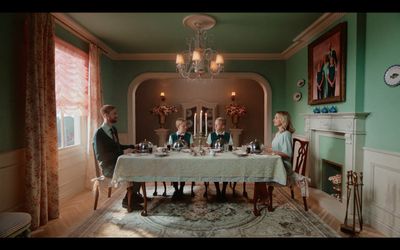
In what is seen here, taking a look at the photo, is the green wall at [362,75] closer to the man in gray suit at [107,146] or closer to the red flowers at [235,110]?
the man in gray suit at [107,146]

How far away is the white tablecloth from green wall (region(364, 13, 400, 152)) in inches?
41.2

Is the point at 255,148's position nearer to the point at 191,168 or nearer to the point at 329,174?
the point at 191,168

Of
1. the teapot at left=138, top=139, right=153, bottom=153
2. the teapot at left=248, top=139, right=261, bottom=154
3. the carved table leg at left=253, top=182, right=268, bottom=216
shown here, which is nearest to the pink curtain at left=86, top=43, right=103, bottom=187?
the teapot at left=138, top=139, right=153, bottom=153

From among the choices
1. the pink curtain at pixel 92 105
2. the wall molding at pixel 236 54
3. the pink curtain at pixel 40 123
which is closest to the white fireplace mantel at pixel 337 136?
the wall molding at pixel 236 54

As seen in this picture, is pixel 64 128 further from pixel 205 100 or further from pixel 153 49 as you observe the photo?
pixel 205 100

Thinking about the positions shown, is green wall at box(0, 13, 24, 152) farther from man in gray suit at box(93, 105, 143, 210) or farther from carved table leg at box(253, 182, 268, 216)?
carved table leg at box(253, 182, 268, 216)

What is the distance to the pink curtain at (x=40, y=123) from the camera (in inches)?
94.9

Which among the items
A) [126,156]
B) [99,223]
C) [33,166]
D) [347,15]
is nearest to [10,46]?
[33,166]

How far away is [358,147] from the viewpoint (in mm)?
2666

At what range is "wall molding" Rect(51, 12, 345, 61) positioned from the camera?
10.3 ft

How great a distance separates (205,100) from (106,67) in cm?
329

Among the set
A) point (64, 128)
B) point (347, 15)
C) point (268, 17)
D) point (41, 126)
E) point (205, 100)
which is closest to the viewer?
point (41, 126)

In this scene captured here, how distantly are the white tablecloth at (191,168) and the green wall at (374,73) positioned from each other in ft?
3.50

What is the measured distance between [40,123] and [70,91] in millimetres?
956
